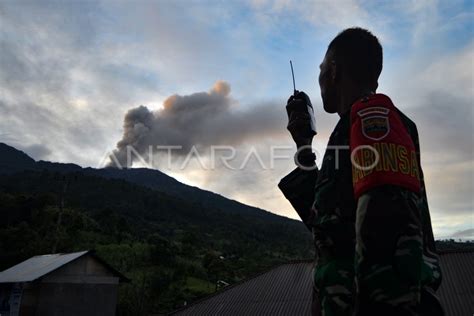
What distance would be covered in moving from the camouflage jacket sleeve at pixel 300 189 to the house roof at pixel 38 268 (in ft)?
82.9

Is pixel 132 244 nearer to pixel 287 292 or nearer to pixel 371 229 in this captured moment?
pixel 287 292

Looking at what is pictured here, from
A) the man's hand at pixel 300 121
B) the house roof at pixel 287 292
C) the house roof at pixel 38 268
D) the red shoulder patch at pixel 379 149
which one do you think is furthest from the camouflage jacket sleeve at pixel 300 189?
the house roof at pixel 38 268

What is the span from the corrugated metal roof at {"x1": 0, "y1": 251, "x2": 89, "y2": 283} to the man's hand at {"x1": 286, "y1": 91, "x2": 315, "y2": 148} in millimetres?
25307

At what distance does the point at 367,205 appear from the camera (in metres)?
1.30

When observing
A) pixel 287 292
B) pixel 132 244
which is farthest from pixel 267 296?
pixel 132 244

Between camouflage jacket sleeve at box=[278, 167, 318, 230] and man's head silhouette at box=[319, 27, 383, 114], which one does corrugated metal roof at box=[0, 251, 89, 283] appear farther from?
man's head silhouette at box=[319, 27, 383, 114]

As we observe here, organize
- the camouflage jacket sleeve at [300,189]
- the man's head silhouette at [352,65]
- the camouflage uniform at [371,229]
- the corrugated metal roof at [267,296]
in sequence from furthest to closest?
the corrugated metal roof at [267,296] → the camouflage jacket sleeve at [300,189] → the man's head silhouette at [352,65] → the camouflage uniform at [371,229]

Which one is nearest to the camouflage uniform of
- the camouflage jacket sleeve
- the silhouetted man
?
the silhouetted man

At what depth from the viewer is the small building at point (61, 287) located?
24312 millimetres

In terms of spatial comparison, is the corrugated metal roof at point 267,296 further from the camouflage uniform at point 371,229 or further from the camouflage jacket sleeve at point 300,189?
the camouflage uniform at point 371,229

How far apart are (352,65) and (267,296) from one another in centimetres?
2193

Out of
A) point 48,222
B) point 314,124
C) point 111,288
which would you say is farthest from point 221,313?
point 48,222

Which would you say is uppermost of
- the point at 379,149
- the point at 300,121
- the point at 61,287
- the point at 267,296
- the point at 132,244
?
the point at 132,244

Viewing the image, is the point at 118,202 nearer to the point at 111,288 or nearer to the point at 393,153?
the point at 111,288
